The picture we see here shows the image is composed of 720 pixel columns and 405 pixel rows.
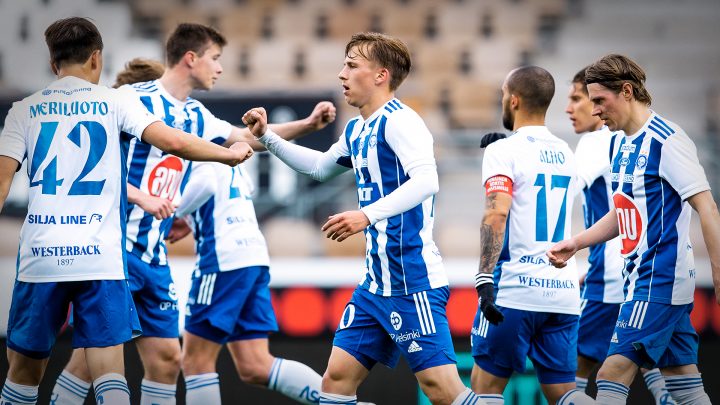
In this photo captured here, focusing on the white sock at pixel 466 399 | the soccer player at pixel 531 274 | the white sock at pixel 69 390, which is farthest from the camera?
the white sock at pixel 69 390

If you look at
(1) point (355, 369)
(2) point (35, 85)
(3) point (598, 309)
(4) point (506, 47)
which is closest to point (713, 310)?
(3) point (598, 309)

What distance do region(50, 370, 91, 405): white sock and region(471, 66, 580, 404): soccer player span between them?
7.32 ft

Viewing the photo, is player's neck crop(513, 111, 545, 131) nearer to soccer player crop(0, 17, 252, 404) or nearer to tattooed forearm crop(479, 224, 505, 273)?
tattooed forearm crop(479, 224, 505, 273)

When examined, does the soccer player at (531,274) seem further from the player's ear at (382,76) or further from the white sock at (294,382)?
the white sock at (294,382)

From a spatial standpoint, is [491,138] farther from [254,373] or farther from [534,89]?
[254,373]

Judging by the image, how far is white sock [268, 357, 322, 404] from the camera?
19.8 ft

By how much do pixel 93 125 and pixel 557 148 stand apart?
2385 mm

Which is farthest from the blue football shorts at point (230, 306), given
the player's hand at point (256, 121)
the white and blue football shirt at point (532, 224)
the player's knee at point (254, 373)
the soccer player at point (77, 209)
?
the white and blue football shirt at point (532, 224)

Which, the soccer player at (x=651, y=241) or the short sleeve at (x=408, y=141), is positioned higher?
the short sleeve at (x=408, y=141)

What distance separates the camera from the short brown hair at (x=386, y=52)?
4891 millimetres

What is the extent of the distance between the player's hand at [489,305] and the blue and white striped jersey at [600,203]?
4.53 feet

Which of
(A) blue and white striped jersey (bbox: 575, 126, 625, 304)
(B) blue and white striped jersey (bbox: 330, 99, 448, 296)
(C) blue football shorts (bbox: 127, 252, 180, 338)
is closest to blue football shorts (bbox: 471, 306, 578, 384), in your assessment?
(B) blue and white striped jersey (bbox: 330, 99, 448, 296)

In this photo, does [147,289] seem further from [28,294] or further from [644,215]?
[644,215]

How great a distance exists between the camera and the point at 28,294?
452 centimetres
